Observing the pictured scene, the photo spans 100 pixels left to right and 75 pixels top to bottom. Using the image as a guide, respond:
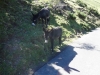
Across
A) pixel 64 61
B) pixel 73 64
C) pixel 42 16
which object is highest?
pixel 42 16

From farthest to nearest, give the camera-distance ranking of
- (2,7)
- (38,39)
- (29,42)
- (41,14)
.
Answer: (41,14), (2,7), (38,39), (29,42)

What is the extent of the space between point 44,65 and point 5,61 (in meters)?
2.71

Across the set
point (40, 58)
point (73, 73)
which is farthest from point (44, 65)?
point (73, 73)

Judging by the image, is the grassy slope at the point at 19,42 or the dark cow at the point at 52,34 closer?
the grassy slope at the point at 19,42

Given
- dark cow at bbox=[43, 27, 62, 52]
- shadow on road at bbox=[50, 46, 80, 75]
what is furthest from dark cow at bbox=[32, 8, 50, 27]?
shadow on road at bbox=[50, 46, 80, 75]

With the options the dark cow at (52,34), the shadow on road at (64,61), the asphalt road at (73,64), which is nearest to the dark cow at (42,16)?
the dark cow at (52,34)

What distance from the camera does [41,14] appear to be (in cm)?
2136

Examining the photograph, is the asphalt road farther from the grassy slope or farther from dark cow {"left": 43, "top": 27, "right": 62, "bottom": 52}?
dark cow {"left": 43, "top": 27, "right": 62, "bottom": 52}

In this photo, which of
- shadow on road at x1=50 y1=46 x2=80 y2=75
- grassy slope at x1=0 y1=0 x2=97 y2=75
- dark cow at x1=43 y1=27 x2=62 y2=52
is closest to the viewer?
grassy slope at x1=0 y1=0 x2=97 y2=75

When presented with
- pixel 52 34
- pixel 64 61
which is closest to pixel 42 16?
pixel 52 34

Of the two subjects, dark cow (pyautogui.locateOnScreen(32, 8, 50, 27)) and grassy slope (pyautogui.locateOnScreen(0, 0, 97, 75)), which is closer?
grassy slope (pyautogui.locateOnScreen(0, 0, 97, 75))

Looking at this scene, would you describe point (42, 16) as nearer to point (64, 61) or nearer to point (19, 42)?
point (19, 42)

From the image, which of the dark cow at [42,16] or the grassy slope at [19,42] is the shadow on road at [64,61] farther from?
the dark cow at [42,16]

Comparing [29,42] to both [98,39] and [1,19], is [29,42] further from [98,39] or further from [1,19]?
[98,39]
